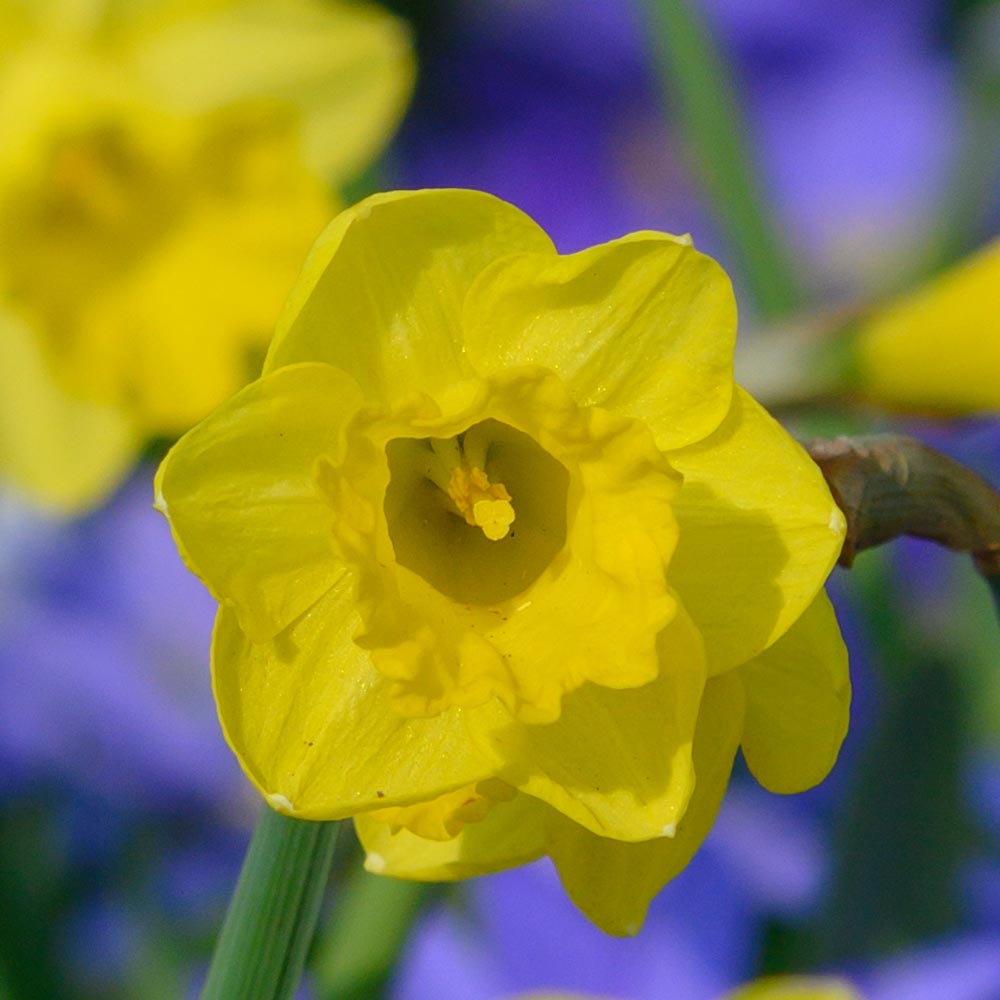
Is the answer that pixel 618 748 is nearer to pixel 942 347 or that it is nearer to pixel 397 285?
pixel 397 285

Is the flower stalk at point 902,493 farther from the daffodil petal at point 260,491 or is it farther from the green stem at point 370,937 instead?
the green stem at point 370,937

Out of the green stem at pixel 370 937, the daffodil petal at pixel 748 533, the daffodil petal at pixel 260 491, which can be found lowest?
the green stem at pixel 370 937

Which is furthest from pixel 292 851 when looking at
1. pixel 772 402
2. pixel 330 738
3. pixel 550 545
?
pixel 772 402

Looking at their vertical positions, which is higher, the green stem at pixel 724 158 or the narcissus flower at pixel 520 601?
the narcissus flower at pixel 520 601

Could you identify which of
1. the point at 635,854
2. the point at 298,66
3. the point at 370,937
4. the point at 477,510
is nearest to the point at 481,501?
the point at 477,510

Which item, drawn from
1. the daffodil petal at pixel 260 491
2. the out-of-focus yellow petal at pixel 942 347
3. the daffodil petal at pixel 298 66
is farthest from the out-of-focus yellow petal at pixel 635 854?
the daffodil petal at pixel 298 66

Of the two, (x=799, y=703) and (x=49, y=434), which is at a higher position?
(x=799, y=703)

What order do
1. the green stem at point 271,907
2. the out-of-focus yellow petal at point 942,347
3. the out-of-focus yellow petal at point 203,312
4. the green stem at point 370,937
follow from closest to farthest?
the green stem at point 271,907 → the green stem at point 370,937 → the out-of-focus yellow petal at point 942,347 → the out-of-focus yellow petal at point 203,312

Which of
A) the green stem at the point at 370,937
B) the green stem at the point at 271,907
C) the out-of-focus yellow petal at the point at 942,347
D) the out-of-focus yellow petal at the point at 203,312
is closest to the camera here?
Result: the green stem at the point at 271,907
